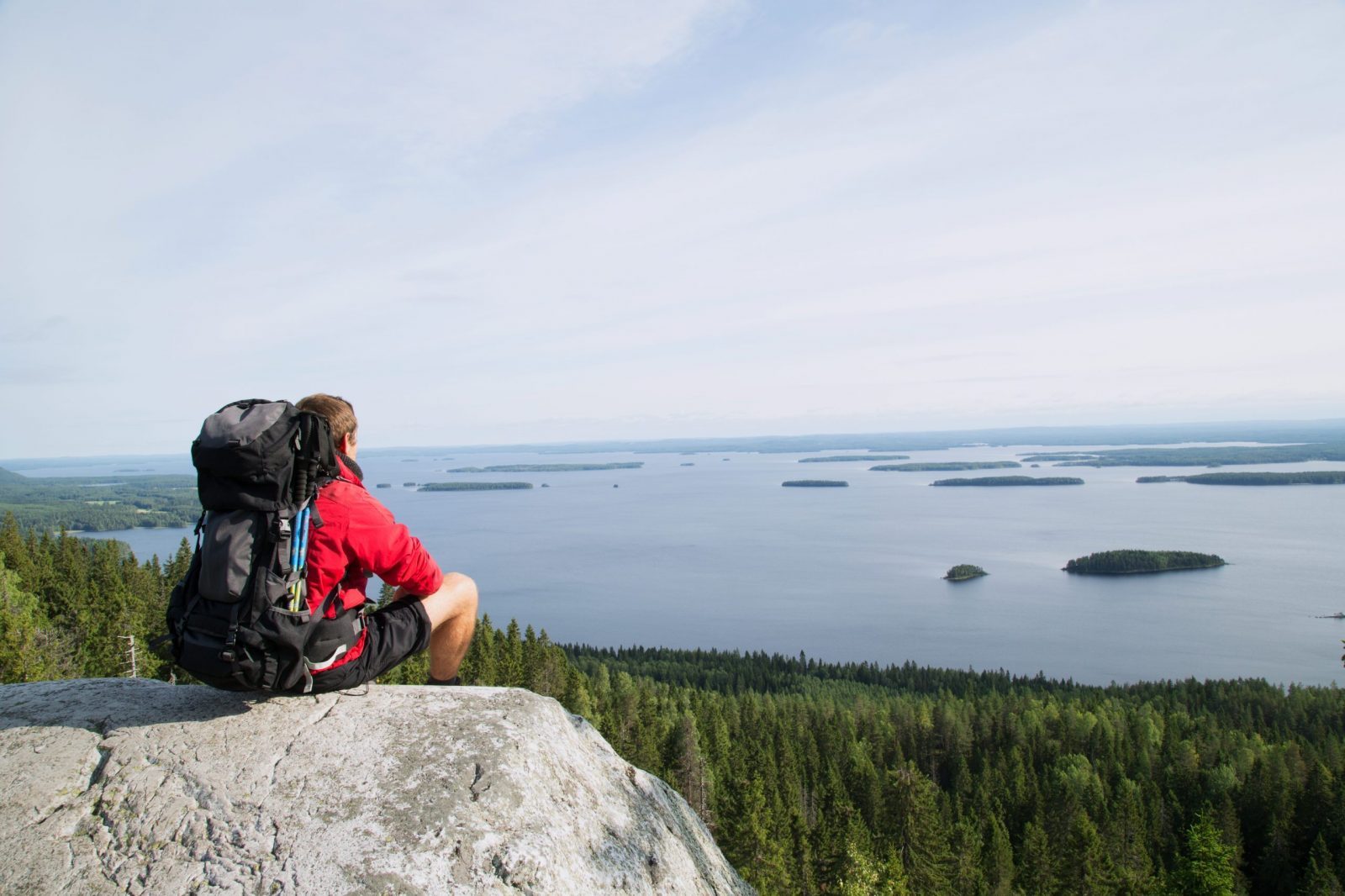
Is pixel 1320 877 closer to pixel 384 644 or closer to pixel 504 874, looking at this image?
pixel 504 874

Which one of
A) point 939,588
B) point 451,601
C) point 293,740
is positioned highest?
point 451,601

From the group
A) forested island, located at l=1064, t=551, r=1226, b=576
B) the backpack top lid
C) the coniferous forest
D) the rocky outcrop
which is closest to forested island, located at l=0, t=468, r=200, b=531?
the coniferous forest

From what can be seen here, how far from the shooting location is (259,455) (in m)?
3.81

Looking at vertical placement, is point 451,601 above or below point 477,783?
above

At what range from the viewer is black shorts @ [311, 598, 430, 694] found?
4559 mm

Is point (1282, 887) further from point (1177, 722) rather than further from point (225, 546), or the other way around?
point (225, 546)

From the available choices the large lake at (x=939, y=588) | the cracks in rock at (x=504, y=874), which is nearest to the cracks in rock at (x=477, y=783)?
the cracks in rock at (x=504, y=874)

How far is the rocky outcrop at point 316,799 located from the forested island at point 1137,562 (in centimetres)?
12100

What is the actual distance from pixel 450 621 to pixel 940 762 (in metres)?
49.0

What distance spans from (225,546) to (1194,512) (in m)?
196

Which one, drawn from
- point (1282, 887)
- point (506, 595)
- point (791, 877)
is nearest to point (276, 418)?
point (791, 877)

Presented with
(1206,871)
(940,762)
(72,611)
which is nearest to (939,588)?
(940,762)

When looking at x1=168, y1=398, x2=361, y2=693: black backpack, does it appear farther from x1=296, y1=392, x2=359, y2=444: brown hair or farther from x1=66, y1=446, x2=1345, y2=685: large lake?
x1=66, y1=446, x2=1345, y2=685: large lake

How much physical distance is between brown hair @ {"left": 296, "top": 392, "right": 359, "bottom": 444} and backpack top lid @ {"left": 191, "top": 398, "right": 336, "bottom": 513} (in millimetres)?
639
